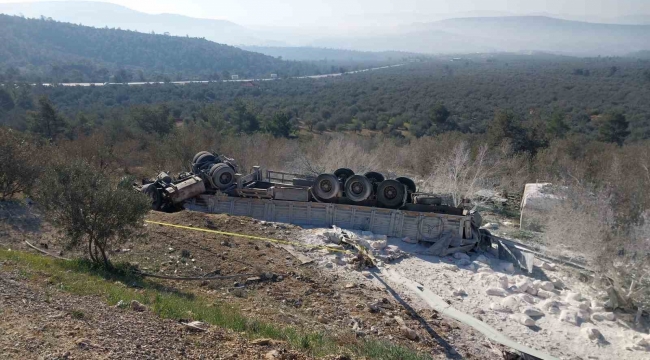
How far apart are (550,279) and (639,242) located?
2241 millimetres

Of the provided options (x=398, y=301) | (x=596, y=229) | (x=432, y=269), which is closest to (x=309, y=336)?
(x=398, y=301)

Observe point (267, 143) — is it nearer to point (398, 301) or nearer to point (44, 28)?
point (398, 301)

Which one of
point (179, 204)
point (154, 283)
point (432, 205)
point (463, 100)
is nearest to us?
point (154, 283)

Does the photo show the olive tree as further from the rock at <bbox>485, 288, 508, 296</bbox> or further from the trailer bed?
the rock at <bbox>485, 288, 508, 296</bbox>

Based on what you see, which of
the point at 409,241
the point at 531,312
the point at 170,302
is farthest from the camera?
the point at 409,241

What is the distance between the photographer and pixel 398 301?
1027 centimetres

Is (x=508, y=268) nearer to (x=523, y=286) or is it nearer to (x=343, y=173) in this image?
(x=523, y=286)

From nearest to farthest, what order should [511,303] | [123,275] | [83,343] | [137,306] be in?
[83,343] → [137,306] → [123,275] → [511,303]

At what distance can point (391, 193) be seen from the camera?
14766mm

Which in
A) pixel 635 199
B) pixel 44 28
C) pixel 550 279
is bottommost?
pixel 550 279

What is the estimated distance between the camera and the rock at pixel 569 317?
1018 centimetres

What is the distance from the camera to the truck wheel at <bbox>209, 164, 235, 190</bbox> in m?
15.8

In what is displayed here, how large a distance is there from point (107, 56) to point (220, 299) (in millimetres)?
116509

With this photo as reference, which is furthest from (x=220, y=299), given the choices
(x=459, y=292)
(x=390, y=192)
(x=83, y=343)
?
(x=390, y=192)
